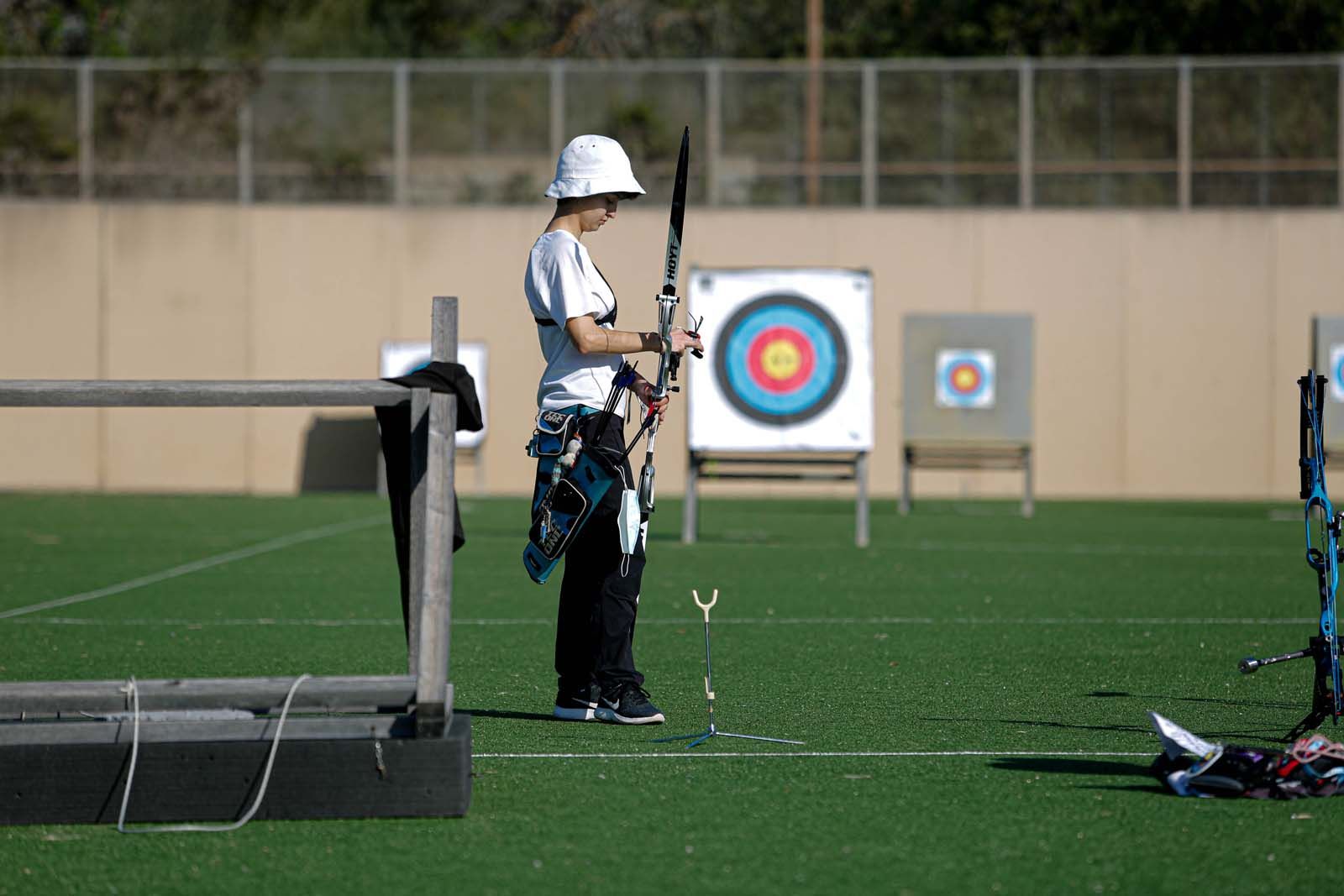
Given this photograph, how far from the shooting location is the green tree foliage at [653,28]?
23391 mm

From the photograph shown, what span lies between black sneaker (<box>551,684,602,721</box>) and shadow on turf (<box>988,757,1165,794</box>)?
1.11 metres

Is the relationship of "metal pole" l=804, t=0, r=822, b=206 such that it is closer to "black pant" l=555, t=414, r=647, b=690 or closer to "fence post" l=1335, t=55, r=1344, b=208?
"fence post" l=1335, t=55, r=1344, b=208

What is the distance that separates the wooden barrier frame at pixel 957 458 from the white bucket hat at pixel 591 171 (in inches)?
422

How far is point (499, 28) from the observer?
88.7 feet

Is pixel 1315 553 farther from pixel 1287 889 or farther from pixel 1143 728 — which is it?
pixel 1287 889

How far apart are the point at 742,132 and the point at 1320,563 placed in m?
14.1

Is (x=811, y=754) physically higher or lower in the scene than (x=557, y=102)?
lower

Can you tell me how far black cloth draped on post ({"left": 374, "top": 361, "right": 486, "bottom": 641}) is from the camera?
338 cm

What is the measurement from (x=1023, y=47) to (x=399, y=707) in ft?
76.1

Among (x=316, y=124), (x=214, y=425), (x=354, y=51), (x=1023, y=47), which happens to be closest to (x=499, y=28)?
(x=354, y=51)

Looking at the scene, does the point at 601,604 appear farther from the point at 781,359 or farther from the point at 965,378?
the point at 965,378

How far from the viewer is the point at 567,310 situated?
4230mm

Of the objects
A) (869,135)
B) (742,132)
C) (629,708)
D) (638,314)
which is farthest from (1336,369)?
(629,708)

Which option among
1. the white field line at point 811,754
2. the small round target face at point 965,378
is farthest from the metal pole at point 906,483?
the white field line at point 811,754
